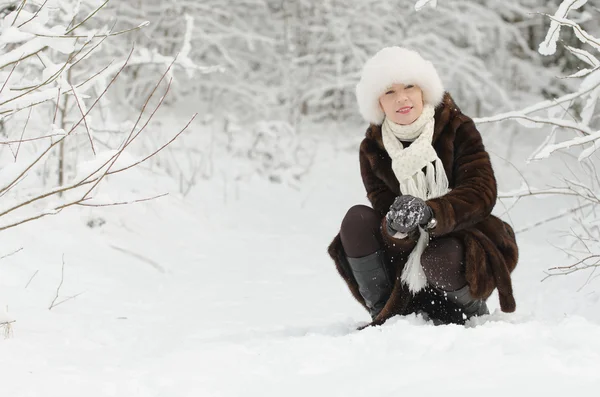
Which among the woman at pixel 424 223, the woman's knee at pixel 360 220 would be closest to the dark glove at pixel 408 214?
the woman at pixel 424 223

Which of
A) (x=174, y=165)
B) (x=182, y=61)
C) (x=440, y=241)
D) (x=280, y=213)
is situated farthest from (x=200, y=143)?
(x=440, y=241)

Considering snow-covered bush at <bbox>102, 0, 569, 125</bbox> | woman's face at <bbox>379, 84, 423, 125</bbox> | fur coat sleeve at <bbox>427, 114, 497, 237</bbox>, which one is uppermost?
snow-covered bush at <bbox>102, 0, 569, 125</bbox>

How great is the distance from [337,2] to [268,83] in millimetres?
1966

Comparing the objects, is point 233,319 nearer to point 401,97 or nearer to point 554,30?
point 401,97

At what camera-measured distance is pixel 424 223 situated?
2455 mm

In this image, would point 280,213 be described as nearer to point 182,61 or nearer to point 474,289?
point 182,61

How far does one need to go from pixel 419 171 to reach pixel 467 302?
516 millimetres

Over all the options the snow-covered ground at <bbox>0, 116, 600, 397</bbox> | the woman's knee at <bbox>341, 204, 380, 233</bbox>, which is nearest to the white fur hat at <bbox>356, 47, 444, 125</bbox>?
the woman's knee at <bbox>341, 204, 380, 233</bbox>

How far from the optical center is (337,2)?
10883mm

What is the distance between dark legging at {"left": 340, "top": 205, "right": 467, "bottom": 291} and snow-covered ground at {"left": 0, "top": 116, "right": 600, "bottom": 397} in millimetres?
186

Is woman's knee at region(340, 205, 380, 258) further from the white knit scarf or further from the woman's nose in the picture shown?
the woman's nose

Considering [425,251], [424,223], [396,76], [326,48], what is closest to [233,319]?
[425,251]

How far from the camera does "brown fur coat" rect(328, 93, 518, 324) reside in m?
2.50

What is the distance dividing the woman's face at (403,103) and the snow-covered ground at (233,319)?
2.46 feet
